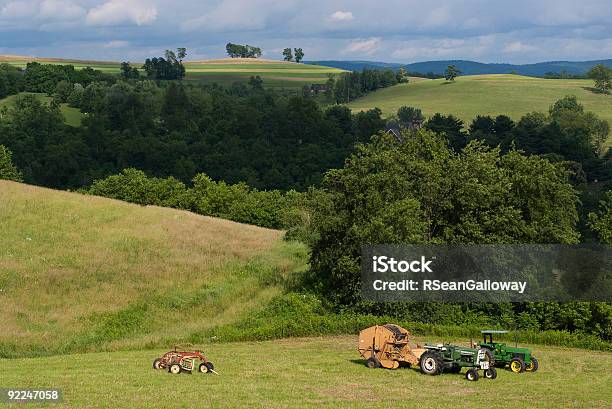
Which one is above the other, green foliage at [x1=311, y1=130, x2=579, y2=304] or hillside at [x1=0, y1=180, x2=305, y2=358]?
green foliage at [x1=311, y1=130, x2=579, y2=304]

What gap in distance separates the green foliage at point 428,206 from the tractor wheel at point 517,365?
48.0 ft

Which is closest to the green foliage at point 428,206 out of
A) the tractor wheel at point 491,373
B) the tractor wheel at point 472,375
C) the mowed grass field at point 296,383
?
the mowed grass field at point 296,383

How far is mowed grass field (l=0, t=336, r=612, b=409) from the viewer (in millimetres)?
26828

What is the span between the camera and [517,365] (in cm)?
3328

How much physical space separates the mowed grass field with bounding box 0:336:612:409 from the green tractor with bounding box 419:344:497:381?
0.45 metres

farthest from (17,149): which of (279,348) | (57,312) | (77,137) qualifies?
(279,348)

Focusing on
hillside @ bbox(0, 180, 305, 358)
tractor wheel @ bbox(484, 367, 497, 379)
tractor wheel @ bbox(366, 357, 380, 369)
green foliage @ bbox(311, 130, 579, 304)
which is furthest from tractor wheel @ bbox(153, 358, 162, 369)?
green foliage @ bbox(311, 130, 579, 304)

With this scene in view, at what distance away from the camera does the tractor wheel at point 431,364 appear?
3188cm

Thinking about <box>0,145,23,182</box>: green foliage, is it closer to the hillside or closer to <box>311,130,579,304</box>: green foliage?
the hillside

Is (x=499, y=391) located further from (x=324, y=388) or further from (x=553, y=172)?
(x=553, y=172)

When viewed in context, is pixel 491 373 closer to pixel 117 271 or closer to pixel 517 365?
pixel 517 365

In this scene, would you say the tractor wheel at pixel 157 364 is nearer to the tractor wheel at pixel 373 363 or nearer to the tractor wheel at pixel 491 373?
the tractor wheel at pixel 373 363

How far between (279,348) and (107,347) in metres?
9.28

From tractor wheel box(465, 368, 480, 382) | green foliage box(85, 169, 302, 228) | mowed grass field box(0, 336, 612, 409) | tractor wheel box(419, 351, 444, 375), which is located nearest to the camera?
mowed grass field box(0, 336, 612, 409)
